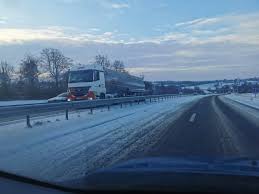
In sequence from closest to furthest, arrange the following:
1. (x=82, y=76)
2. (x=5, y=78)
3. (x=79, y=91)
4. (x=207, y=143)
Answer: (x=207, y=143), (x=79, y=91), (x=82, y=76), (x=5, y=78)

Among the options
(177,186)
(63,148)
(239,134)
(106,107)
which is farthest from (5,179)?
(106,107)

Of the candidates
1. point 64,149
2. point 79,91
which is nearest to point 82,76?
point 79,91

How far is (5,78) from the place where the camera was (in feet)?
325

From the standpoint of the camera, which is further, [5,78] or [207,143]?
[5,78]

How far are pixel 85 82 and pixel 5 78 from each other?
64039 mm

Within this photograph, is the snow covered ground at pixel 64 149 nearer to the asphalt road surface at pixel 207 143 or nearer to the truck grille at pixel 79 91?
the asphalt road surface at pixel 207 143

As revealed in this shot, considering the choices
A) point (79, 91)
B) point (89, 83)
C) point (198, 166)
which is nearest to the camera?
point (198, 166)

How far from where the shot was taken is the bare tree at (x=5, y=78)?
7775cm

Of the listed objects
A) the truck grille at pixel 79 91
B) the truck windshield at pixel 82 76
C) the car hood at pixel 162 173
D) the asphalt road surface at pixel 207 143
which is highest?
the truck windshield at pixel 82 76

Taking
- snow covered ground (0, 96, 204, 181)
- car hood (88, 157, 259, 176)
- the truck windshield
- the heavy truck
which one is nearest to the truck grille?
the heavy truck

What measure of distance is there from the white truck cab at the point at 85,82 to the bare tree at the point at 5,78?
3753 cm

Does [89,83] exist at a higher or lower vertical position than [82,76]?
lower

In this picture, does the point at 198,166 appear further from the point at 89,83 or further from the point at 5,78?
the point at 5,78

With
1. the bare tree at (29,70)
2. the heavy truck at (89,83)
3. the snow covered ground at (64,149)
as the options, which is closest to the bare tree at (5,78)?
the bare tree at (29,70)
